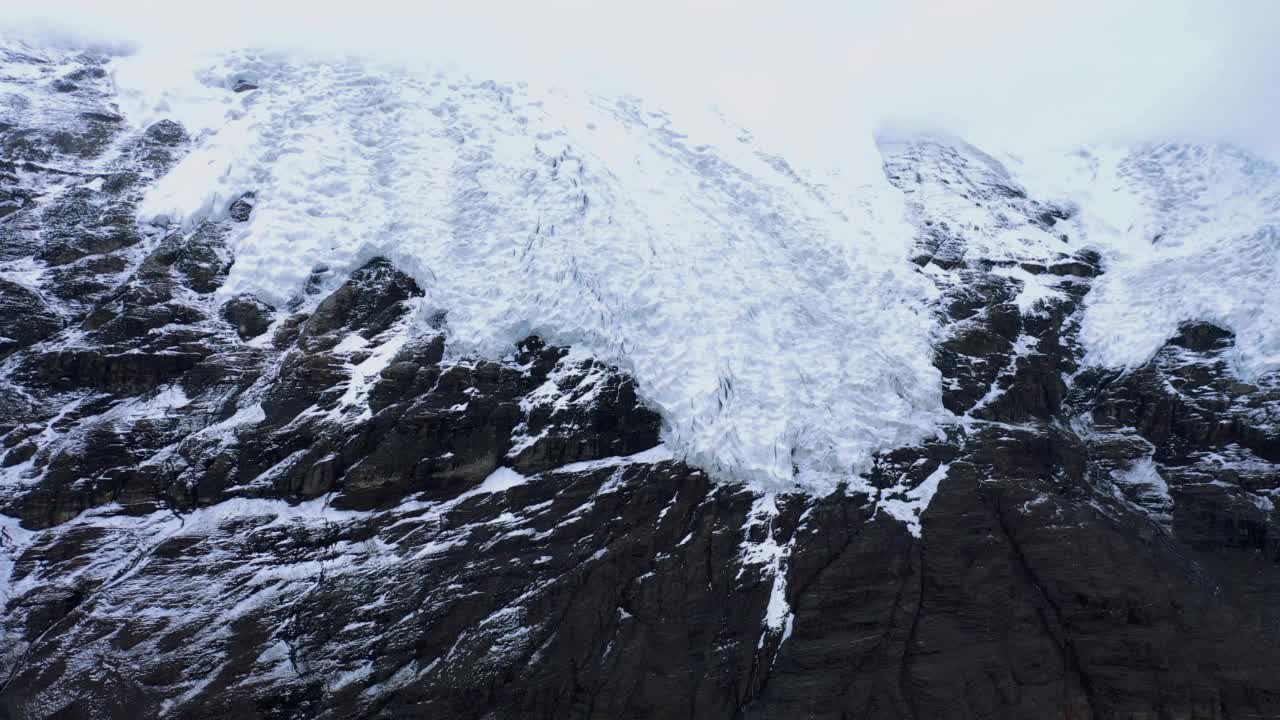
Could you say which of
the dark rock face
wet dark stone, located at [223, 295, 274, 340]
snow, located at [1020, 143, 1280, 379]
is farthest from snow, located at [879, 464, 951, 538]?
wet dark stone, located at [223, 295, 274, 340]

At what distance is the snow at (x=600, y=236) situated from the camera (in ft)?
132

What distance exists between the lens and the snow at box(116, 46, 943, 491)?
40344 mm

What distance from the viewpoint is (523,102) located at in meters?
53.2

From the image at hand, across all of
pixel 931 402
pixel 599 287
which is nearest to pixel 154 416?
pixel 599 287

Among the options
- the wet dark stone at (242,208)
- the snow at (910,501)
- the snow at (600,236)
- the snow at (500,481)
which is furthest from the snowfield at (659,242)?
the snow at (500,481)

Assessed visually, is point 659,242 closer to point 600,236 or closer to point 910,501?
point 600,236

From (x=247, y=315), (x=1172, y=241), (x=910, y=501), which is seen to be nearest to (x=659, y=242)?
(x=910, y=501)

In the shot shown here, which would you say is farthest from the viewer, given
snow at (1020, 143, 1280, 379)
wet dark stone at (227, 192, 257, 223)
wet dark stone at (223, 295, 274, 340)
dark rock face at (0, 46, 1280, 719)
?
snow at (1020, 143, 1280, 379)

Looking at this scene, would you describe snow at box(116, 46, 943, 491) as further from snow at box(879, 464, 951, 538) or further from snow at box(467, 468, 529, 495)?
snow at box(467, 468, 529, 495)

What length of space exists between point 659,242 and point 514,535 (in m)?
17.9

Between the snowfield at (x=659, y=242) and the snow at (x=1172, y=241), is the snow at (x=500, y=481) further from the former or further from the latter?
the snow at (x=1172, y=241)

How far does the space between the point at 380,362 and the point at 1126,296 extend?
4380 centimetres

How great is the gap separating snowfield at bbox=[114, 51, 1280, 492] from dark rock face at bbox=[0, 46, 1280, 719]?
5.73 feet

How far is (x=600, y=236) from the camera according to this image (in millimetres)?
43875
